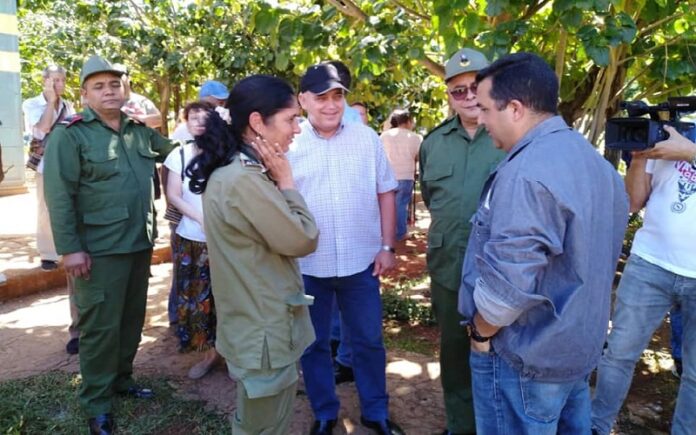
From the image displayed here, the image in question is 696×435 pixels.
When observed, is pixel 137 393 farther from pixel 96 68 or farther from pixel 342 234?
pixel 96 68

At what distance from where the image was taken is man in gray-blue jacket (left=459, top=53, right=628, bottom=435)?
5.37 ft

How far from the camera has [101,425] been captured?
2.95m

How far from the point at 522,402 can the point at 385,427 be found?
4.17 ft

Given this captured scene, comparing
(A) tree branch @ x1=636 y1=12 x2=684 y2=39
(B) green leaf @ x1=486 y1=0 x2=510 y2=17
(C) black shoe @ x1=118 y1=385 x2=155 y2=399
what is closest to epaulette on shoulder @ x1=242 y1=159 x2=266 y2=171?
(B) green leaf @ x1=486 y1=0 x2=510 y2=17

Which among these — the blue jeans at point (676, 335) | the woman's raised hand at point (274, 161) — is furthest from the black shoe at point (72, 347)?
the blue jeans at point (676, 335)

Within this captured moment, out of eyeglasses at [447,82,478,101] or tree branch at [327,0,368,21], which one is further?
tree branch at [327,0,368,21]

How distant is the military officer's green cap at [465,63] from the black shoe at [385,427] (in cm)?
174

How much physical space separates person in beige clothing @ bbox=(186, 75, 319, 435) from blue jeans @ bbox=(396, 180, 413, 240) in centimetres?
513

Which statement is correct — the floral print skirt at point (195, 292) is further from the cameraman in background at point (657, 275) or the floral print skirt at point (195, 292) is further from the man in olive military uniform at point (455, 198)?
the cameraman in background at point (657, 275)

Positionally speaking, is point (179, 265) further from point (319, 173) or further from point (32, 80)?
point (32, 80)

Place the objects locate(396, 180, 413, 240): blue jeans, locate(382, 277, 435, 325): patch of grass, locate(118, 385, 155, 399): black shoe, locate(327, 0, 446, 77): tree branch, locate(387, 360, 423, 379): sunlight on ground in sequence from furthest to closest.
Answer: locate(396, 180, 413, 240): blue jeans, locate(382, 277, 435, 325): patch of grass, locate(327, 0, 446, 77): tree branch, locate(387, 360, 423, 379): sunlight on ground, locate(118, 385, 155, 399): black shoe

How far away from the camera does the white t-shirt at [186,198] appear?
3512 mm

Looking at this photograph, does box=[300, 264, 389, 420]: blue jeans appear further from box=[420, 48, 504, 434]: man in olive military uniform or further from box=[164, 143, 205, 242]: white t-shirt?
box=[164, 143, 205, 242]: white t-shirt

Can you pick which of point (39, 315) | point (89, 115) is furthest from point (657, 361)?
point (39, 315)
